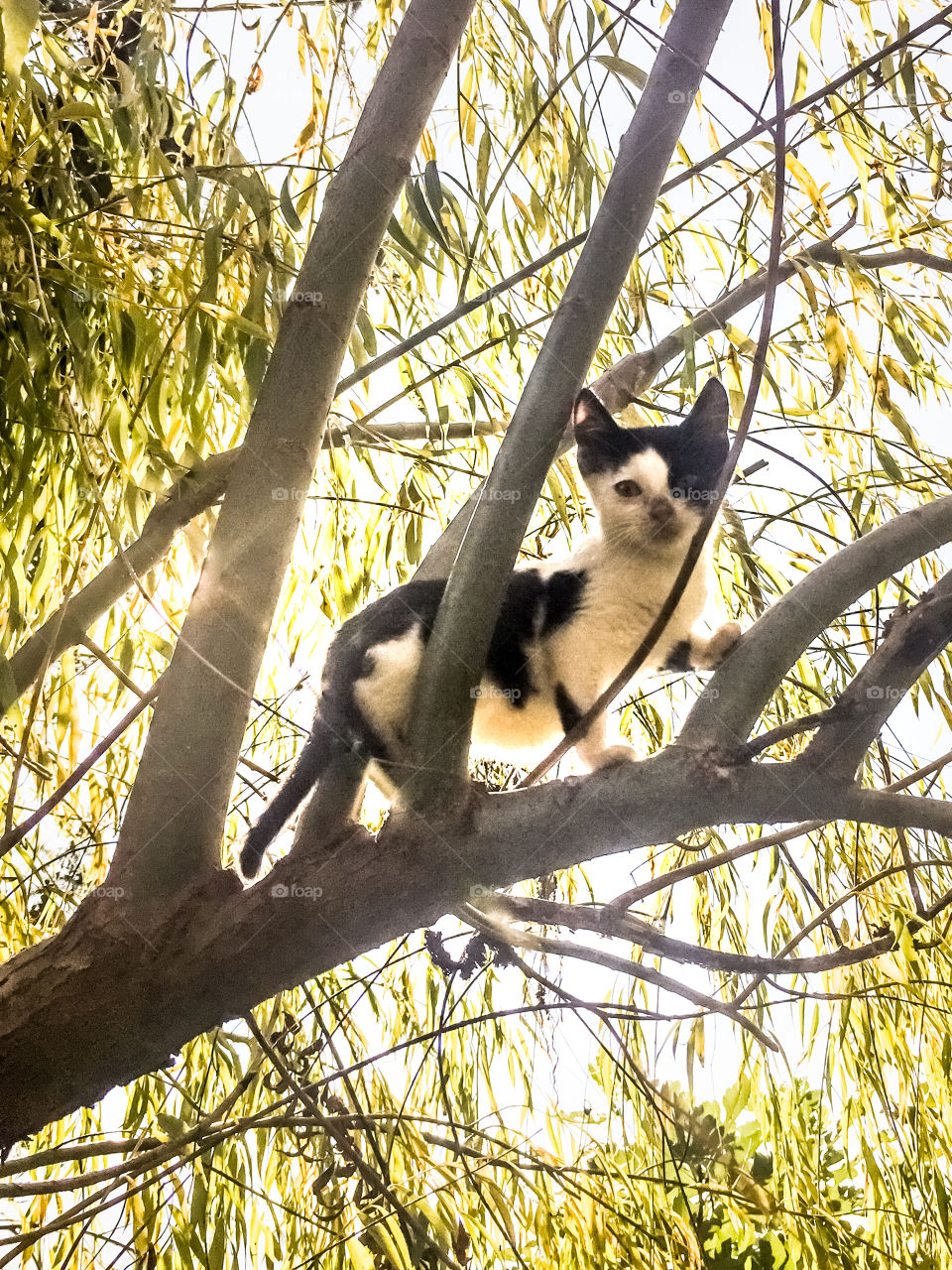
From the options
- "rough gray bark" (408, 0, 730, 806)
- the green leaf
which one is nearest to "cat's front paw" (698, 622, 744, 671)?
"rough gray bark" (408, 0, 730, 806)

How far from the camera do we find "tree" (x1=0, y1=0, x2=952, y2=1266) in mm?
1169

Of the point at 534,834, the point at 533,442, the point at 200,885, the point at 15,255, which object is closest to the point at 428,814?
Result: the point at 534,834

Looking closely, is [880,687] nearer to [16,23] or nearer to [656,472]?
[656,472]

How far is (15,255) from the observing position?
1354 mm

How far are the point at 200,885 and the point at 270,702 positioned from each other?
69 centimetres

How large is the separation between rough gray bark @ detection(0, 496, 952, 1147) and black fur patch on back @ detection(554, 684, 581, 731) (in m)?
0.49

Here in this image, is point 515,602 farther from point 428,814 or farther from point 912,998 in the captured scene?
point 912,998

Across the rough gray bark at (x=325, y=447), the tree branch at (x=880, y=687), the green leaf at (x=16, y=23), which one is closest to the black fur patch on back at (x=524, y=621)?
the rough gray bark at (x=325, y=447)

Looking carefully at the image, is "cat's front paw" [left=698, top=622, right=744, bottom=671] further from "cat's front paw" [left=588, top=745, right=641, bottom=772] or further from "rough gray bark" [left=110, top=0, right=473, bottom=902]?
"rough gray bark" [left=110, top=0, right=473, bottom=902]

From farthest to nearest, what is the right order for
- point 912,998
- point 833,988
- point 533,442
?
point 833,988 → point 912,998 → point 533,442

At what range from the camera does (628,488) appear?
5.98 ft

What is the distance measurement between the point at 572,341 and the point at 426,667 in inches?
15.0

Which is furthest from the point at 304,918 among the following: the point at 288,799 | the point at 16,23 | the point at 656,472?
the point at 656,472

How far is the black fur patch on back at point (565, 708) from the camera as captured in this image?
1681 millimetres
